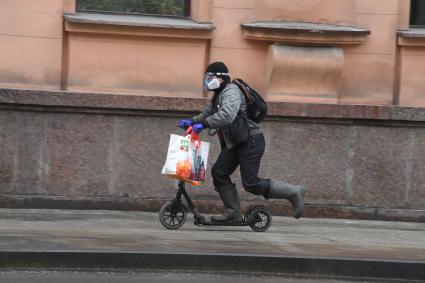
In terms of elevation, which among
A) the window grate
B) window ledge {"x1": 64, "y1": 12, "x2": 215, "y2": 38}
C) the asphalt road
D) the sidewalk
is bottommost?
the asphalt road

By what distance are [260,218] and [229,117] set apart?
1.18 metres

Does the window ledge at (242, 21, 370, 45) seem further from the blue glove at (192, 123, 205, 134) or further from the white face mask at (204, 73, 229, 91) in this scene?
the blue glove at (192, 123, 205, 134)

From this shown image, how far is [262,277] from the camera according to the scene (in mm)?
7395

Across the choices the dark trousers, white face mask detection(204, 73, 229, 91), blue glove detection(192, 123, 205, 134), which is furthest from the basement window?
blue glove detection(192, 123, 205, 134)

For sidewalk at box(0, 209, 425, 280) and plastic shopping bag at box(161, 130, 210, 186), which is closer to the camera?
sidewalk at box(0, 209, 425, 280)

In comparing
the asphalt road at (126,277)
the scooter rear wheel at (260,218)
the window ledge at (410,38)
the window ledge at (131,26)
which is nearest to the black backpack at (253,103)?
the scooter rear wheel at (260,218)

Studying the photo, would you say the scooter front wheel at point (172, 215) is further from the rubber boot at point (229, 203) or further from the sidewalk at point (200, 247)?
the rubber boot at point (229, 203)

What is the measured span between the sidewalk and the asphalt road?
0.07 metres

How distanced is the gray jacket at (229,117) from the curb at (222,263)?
5.09 ft

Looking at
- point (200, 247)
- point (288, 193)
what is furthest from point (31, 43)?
point (200, 247)

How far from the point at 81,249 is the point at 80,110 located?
316cm

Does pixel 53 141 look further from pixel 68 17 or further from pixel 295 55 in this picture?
pixel 295 55

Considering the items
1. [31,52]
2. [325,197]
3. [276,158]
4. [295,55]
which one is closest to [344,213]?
[325,197]

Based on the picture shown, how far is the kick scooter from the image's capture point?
888cm
